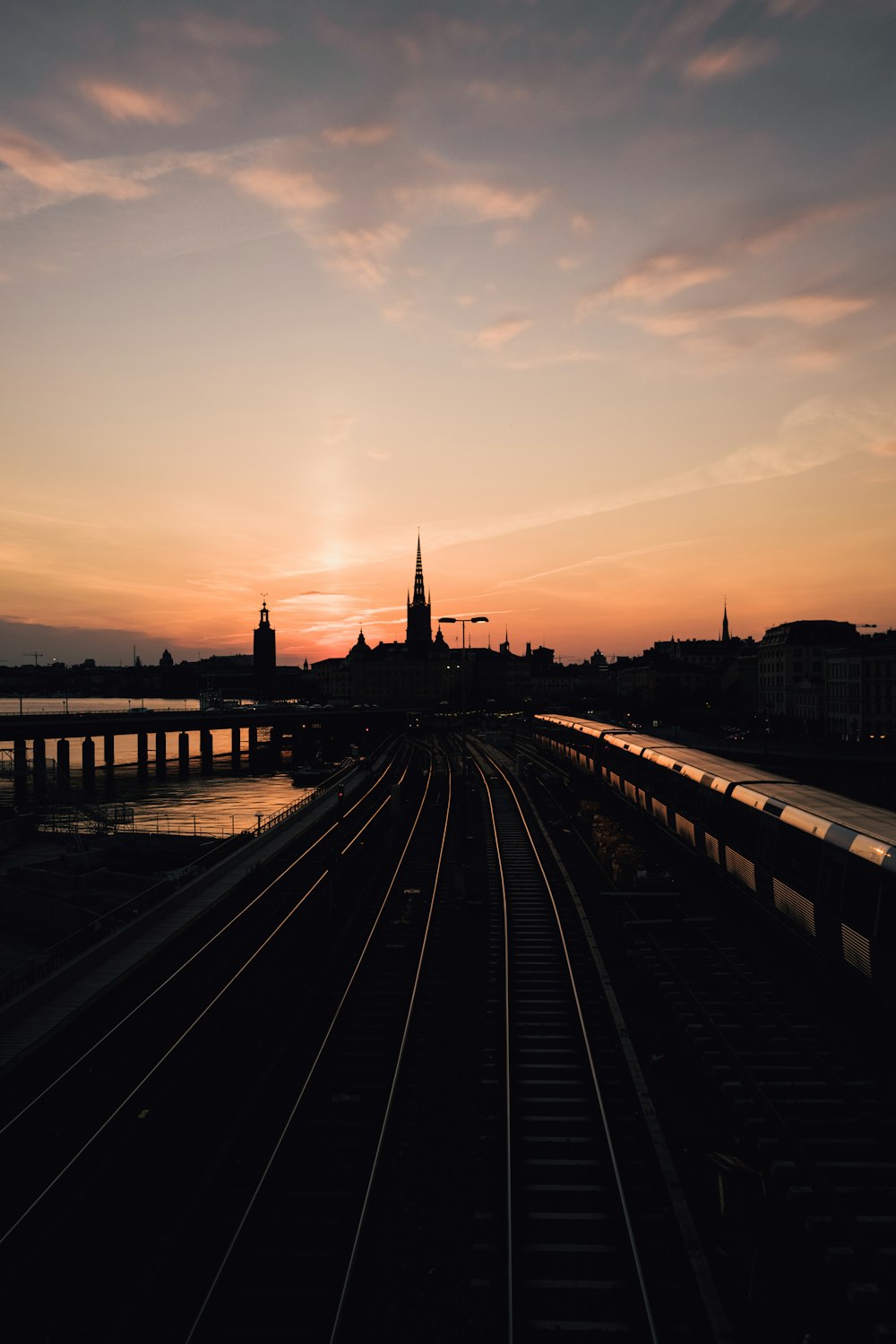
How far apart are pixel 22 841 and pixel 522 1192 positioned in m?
54.7

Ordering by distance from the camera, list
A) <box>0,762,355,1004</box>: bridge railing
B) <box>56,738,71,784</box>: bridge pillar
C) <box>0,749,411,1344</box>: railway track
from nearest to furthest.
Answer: <box>0,749,411,1344</box>: railway track, <box>0,762,355,1004</box>: bridge railing, <box>56,738,71,784</box>: bridge pillar

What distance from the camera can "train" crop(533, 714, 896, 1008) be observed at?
49.4 feet

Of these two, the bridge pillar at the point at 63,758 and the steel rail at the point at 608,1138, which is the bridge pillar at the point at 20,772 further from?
the steel rail at the point at 608,1138

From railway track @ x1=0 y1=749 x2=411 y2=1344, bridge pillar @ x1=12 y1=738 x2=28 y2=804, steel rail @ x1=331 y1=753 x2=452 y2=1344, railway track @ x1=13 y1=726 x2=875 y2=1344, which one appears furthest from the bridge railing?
bridge pillar @ x1=12 y1=738 x2=28 y2=804

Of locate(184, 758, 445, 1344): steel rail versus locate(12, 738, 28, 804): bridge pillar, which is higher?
locate(184, 758, 445, 1344): steel rail

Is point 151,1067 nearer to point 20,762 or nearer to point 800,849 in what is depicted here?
point 800,849

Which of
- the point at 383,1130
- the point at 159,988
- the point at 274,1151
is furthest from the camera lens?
the point at 159,988

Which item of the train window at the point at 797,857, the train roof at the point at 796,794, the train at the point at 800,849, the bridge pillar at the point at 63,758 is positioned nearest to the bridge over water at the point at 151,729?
the bridge pillar at the point at 63,758

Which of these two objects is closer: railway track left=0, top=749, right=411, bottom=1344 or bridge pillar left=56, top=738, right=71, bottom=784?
railway track left=0, top=749, right=411, bottom=1344

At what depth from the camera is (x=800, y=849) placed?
19.0 metres

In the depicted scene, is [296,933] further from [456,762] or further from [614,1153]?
[456,762]

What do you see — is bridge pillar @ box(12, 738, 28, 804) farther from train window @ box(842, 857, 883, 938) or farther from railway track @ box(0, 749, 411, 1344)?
train window @ box(842, 857, 883, 938)

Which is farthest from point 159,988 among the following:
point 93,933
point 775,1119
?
point 775,1119

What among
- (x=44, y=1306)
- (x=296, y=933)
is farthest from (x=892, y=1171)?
(x=296, y=933)
